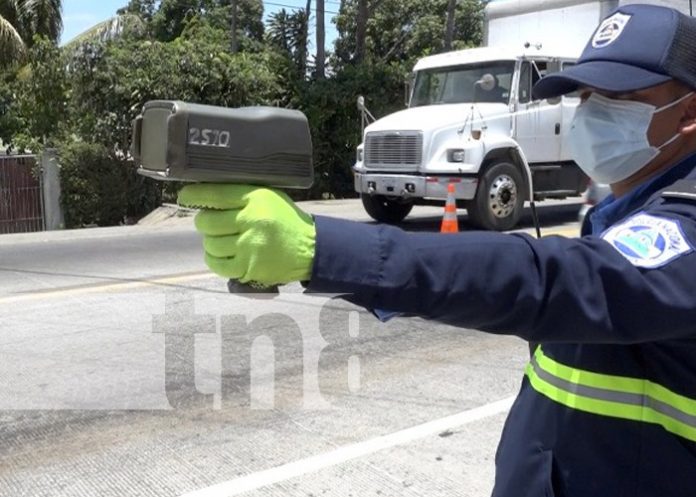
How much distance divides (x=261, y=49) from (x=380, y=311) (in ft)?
66.0

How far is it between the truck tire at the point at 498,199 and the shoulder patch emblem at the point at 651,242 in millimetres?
10419

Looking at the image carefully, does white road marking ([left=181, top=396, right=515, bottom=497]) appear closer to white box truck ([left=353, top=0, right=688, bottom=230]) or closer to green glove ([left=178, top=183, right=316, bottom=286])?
green glove ([left=178, top=183, right=316, bottom=286])

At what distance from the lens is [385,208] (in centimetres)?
1348

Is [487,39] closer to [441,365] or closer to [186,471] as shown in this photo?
[441,365]

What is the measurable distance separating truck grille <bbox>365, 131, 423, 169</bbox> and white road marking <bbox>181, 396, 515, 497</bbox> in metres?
7.28

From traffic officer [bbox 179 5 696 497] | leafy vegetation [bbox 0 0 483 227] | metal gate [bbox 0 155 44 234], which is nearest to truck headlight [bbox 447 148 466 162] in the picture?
leafy vegetation [bbox 0 0 483 227]

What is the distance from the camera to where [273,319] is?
661 cm

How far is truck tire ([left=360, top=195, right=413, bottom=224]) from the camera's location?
43.2ft

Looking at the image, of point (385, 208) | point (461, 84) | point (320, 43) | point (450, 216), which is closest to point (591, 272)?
point (450, 216)

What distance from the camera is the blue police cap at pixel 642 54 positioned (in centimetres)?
146

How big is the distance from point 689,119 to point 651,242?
1.35 ft

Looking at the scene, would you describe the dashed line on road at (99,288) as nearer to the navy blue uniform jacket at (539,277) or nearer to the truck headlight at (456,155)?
the truck headlight at (456,155)

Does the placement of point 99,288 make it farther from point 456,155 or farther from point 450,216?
point 456,155

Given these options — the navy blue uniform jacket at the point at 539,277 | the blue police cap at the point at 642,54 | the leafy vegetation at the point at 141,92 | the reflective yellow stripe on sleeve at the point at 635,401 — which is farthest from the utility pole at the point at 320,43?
the navy blue uniform jacket at the point at 539,277
